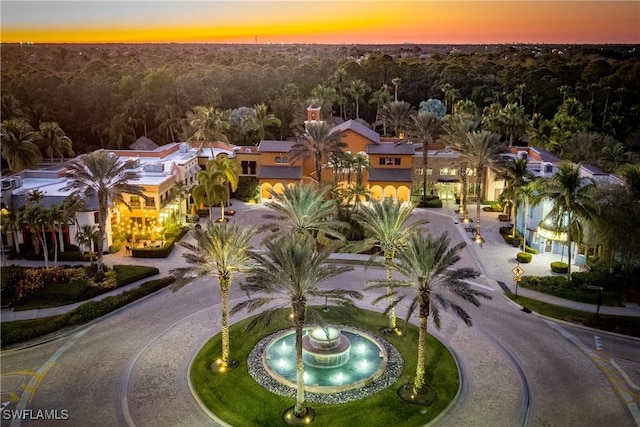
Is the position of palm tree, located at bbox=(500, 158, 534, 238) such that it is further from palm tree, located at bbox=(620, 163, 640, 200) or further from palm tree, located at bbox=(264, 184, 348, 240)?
palm tree, located at bbox=(264, 184, 348, 240)

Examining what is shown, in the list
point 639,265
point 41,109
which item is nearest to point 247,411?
point 639,265

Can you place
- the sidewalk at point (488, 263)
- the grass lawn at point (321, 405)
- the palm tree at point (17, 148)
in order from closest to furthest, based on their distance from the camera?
the grass lawn at point (321, 405), the sidewalk at point (488, 263), the palm tree at point (17, 148)

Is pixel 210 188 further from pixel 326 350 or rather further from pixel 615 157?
pixel 615 157

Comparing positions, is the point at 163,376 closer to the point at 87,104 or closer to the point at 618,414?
the point at 618,414

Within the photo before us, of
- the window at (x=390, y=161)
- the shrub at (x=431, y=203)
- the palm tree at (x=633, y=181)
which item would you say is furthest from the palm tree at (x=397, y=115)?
the palm tree at (x=633, y=181)

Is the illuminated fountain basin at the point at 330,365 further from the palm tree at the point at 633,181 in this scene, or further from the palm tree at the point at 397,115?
the palm tree at the point at 397,115

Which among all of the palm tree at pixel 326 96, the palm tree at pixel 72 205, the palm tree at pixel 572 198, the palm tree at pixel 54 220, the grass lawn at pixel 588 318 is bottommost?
the grass lawn at pixel 588 318
